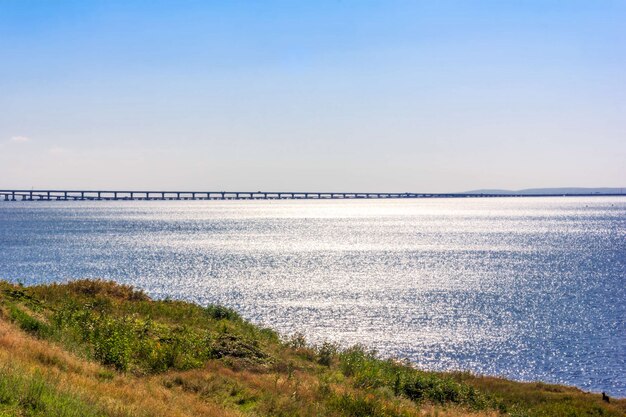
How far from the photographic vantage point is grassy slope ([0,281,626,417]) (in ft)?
44.9

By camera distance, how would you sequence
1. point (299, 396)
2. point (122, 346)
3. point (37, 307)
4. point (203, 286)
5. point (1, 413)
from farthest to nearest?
1. point (203, 286)
2. point (37, 307)
3. point (122, 346)
4. point (299, 396)
5. point (1, 413)

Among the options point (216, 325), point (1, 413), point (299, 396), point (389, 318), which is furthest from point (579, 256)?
point (1, 413)

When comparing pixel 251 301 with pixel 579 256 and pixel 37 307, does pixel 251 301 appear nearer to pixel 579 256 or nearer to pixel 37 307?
pixel 37 307

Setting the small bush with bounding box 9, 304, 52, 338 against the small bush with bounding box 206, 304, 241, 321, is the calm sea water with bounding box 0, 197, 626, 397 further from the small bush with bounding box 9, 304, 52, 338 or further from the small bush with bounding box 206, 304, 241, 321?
the small bush with bounding box 9, 304, 52, 338

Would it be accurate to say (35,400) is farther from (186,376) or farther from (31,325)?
(31,325)

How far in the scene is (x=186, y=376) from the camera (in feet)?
59.4

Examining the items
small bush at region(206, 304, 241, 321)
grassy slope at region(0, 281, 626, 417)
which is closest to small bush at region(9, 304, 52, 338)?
grassy slope at region(0, 281, 626, 417)

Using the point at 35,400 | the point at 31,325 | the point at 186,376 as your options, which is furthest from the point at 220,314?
the point at 35,400

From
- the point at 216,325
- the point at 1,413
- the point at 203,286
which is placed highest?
the point at 1,413

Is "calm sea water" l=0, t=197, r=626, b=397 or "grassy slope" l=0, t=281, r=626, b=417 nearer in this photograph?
"grassy slope" l=0, t=281, r=626, b=417

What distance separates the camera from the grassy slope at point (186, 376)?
1367 cm

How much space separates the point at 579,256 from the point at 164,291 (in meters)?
79.6

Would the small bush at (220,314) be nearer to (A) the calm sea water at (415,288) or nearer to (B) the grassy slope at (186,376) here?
(B) the grassy slope at (186,376)

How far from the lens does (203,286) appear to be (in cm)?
7919
